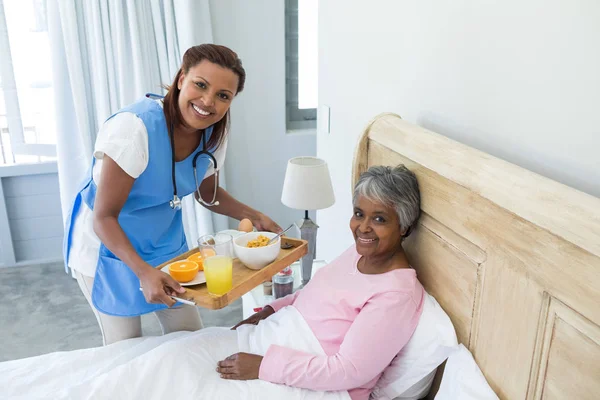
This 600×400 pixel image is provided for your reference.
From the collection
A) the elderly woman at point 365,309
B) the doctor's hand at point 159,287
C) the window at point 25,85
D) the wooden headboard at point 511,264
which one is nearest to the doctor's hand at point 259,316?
the elderly woman at point 365,309

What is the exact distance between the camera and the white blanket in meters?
1.39

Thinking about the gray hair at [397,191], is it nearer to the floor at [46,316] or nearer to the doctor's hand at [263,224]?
the doctor's hand at [263,224]

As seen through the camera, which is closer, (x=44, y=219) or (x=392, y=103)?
(x=392, y=103)

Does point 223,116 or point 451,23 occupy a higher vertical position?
point 451,23

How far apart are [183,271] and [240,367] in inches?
13.5

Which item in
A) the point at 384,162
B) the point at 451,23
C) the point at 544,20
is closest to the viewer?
the point at 544,20

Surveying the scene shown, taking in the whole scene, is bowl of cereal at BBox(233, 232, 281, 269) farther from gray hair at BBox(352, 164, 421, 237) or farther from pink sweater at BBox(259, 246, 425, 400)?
gray hair at BBox(352, 164, 421, 237)

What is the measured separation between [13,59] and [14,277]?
139cm

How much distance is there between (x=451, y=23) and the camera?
153cm

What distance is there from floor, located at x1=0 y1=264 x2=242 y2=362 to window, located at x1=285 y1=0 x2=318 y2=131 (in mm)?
1409

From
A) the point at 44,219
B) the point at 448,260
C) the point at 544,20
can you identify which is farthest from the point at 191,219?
the point at 544,20

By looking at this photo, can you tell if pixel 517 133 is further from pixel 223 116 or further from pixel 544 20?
pixel 223 116

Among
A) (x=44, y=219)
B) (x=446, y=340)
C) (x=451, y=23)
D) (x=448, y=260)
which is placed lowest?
(x=44, y=219)

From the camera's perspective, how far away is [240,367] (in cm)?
147
